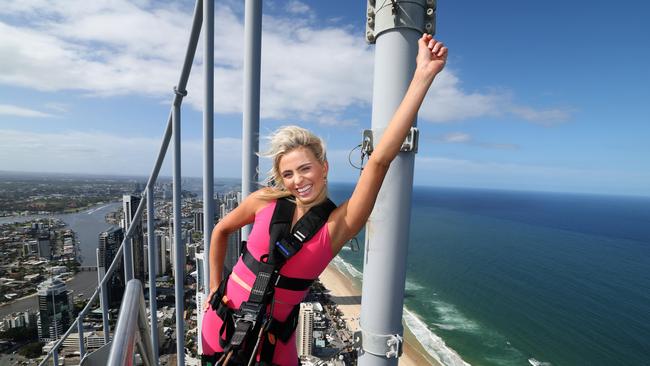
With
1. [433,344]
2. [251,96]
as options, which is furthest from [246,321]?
[433,344]

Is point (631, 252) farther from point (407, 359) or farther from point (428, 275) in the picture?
point (407, 359)

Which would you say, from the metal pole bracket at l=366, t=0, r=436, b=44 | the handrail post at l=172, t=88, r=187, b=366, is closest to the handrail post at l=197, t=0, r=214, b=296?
the handrail post at l=172, t=88, r=187, b=366

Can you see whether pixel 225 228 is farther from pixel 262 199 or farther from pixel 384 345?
pixel 384 345

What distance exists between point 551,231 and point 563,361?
51.0 m

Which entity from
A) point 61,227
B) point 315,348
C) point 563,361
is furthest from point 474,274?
point 61,227

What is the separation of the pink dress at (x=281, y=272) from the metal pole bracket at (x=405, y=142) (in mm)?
487

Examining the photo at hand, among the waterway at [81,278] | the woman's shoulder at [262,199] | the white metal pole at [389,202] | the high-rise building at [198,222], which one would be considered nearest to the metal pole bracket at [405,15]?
the white metal pole at [389,202]

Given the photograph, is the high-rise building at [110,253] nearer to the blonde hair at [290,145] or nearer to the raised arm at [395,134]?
the blonde hair at [290,145]

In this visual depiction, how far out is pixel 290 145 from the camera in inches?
49.3

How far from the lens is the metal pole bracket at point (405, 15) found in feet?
4.56

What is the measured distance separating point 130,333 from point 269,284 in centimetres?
48

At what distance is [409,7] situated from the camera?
1.39 meters

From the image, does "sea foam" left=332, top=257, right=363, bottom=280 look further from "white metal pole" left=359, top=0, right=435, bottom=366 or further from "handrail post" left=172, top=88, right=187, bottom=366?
"white metal pole" left=359, top=0, right=435, bottom=366

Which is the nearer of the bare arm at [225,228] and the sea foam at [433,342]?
the bare arm at [225,228]
